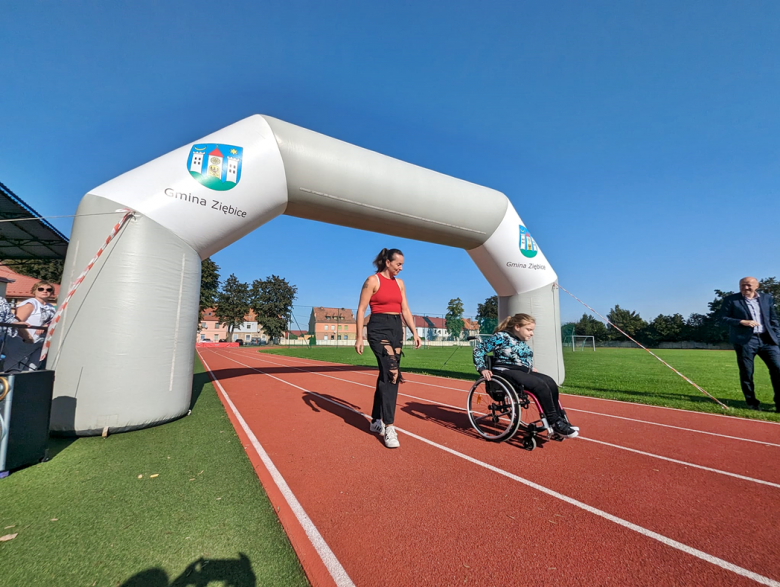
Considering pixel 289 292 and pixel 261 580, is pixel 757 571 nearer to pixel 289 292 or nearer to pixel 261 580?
pixel 261 580

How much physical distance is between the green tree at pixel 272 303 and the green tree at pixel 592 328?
51.8m

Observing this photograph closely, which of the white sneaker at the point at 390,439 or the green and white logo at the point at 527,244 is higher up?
the green and white logo at the point at 527,244

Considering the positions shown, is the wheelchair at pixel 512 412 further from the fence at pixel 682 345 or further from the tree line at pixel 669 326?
the fence at pixel 682 345

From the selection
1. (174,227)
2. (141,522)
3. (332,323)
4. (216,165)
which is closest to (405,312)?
(141,522)

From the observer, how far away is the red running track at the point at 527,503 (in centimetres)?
172

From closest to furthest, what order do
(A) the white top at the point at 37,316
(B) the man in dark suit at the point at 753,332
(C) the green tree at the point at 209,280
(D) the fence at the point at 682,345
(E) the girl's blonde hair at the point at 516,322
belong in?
1. (E) the girl's blonde hair at the point at 516,322
2. (A) the white top at the point at 37,316
3. (B) the man in dark suit at the point at 753,332
4. (C) the green tree at the point at 209,280
5. (D) the fence at the point at 682,345

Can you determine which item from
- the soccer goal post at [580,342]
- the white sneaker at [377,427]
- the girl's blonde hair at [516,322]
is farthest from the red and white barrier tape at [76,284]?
the soccer goal post at [580,342]

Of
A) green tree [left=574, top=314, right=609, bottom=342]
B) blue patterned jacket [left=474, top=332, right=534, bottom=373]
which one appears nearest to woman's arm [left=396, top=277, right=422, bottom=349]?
blue patterned jacket [left=474, top=332, right=534, bottom=373]

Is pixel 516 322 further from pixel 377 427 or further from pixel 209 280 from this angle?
pixel 209 280

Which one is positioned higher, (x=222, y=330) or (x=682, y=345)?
(x=222, y=330)

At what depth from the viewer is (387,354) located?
371 cm

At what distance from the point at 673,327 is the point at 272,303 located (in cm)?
6601

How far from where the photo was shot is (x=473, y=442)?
3.83 m

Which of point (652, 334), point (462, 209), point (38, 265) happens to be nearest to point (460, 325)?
point (462, 209)
